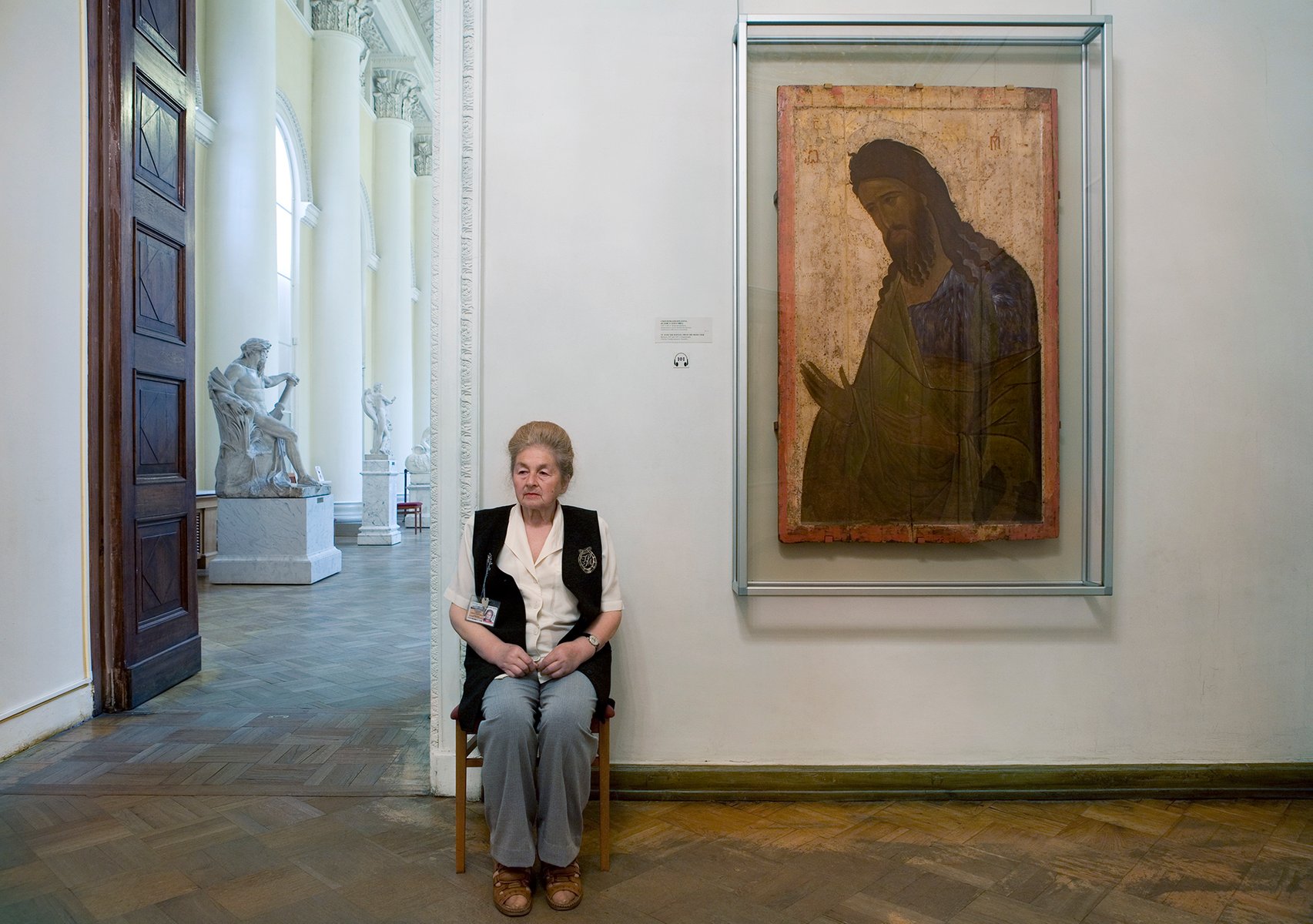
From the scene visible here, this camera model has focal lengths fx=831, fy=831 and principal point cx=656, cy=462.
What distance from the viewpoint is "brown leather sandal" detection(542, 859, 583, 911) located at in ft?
7.76

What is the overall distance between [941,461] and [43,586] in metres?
3.94

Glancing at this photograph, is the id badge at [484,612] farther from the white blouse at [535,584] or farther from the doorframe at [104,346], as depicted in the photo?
the doorframe at [104,346]

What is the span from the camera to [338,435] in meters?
14.2

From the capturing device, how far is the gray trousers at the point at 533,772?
7.82 ft

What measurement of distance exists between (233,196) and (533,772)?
11.1 m

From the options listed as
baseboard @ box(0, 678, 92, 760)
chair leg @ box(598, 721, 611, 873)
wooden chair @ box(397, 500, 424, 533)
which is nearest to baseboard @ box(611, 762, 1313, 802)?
chair leg @ box(598, 721, 611, 873)

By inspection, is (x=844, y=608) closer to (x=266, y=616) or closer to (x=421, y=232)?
(x=266, y=616)

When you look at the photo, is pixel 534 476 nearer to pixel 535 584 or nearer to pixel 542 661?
pixel 535 584

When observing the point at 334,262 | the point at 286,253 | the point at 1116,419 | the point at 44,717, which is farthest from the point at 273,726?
the point at 334,262

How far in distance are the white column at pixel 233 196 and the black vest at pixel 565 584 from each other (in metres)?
9.84

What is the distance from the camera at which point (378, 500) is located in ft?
42.7

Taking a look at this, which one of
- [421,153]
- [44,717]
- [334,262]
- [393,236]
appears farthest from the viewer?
[421,153]

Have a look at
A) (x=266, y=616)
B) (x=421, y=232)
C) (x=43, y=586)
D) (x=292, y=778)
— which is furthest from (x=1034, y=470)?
(x=421, y=232)

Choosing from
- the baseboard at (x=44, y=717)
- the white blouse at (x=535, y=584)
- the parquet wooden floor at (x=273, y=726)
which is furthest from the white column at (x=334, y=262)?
the white blouse at (x=535, y=584)
